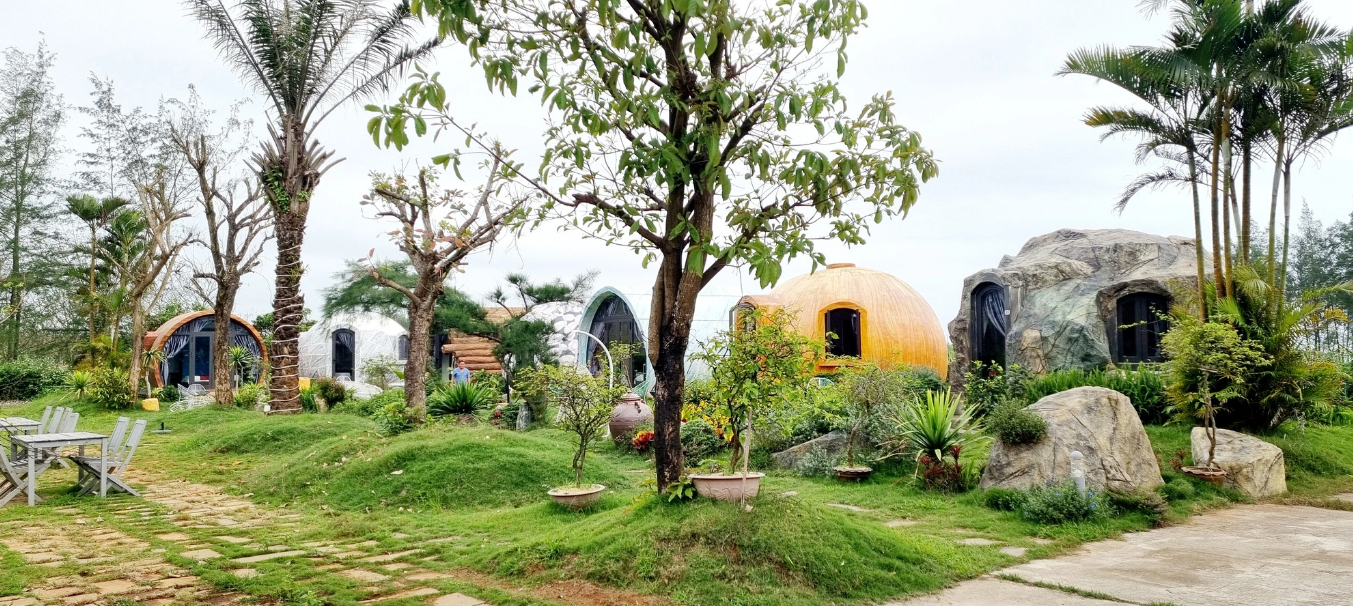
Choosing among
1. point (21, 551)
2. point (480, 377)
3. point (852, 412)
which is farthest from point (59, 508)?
point (480, 377)

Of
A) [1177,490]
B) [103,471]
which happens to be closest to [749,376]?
[1177,490]

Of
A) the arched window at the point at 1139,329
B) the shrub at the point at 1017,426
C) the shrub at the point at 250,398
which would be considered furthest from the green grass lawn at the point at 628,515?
the shrub at the point at 250,398

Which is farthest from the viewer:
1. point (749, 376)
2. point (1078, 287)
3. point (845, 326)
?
point (845, 326)

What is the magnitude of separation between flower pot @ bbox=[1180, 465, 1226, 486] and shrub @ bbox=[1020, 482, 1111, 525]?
6.98 ft

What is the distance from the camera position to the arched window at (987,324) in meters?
16.1

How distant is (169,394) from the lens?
67.4ft

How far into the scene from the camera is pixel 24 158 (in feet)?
80.3

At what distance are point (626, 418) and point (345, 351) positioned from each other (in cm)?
2057

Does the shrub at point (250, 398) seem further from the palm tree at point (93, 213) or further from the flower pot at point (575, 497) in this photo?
the flower pot at point (575, 497)

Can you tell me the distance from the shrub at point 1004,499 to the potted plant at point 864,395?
5.41 ft

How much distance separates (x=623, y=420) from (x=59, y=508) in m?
6.83

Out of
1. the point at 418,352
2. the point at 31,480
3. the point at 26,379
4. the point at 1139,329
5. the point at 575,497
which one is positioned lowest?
the point at 575,497

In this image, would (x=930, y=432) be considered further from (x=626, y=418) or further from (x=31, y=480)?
(x=31, y=480)

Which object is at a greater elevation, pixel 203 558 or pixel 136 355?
pixel 136 355
